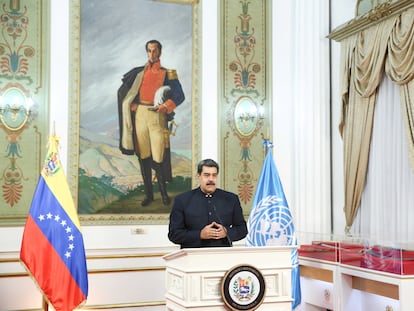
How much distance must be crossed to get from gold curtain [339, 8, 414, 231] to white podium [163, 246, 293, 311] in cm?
258

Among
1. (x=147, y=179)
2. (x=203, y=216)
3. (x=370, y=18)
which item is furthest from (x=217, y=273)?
(x=370, y=18)

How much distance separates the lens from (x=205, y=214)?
4969mm

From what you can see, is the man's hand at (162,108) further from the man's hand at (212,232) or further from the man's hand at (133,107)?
the man's hand at (212,232)

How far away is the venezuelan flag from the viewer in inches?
236

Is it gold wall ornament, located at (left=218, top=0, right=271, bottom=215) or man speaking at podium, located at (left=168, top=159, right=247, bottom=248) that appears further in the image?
gold wall ornament, located at (left=218, top=0, right=271, bottom=215)

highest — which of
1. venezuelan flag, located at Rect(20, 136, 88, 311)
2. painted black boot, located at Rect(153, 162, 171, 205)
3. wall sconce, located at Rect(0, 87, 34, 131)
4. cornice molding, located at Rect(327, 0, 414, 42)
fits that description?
cornice molding, located at Rect(327, 0, 414, 42)

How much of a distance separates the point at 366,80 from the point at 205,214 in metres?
3.06

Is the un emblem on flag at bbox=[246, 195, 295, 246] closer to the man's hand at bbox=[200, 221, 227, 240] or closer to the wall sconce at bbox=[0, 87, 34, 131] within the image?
the man's hand at bbox=[200, 221, 227, 240]

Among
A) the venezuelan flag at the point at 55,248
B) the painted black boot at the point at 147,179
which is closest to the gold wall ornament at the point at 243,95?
the painted black boot at the point at 147,179

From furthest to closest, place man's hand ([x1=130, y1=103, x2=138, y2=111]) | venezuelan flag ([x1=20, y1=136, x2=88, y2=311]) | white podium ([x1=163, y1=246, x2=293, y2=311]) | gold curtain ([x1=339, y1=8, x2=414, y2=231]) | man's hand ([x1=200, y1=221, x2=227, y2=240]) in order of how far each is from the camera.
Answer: man's hand ([x1=130, y1=103, x2=138, y2=111])
gold curtain ([x1=339, y1=8, x2=414, y2=231])
venezuelan flag ([x1=20, y1=136, x2=88, y2=311])
man's hand ([x1=200, y1=221, x2=227, y2=240])
white podium ([x1=163, y1=246, x2=293, y2=311])

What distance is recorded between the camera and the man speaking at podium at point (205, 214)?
4812 millimetres

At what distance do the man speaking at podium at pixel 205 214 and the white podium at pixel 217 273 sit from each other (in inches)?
15.0

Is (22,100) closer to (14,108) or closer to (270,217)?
(14,108)

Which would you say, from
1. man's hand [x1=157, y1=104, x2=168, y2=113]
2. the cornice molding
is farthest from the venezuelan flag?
the cornice molding
